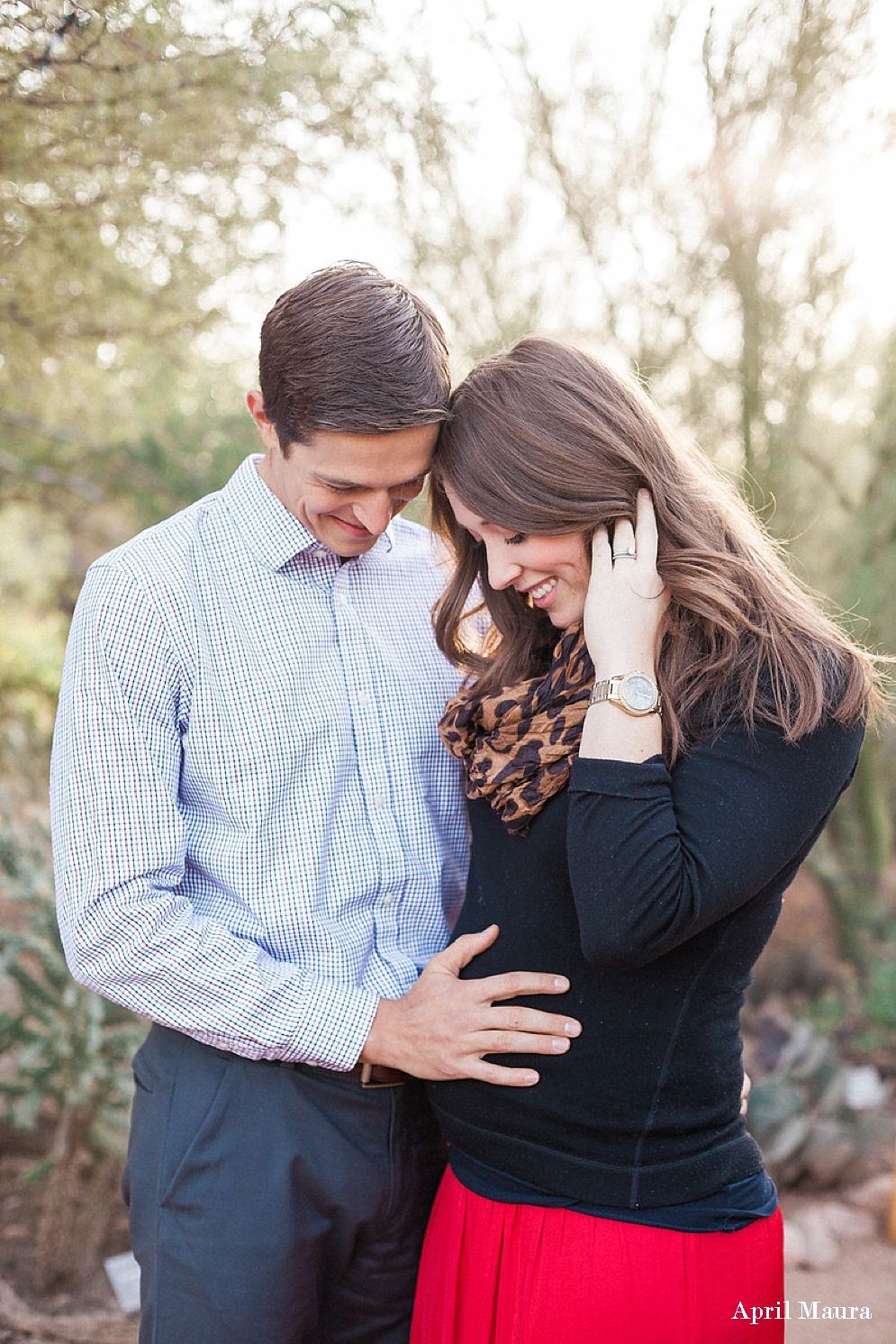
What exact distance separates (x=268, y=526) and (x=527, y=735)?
2.07 ft

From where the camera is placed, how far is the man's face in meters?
1.85

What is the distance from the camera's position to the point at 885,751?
5.90 m

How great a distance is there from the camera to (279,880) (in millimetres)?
1828

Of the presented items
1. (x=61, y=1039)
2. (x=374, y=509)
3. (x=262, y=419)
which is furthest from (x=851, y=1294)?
(x=262, y=419)

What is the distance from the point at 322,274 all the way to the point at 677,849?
1.13 meters

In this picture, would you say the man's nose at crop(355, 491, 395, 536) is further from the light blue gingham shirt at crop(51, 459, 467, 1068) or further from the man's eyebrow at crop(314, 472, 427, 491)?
the light blue gingham shirt at crop(51, 459, 467, 1068)

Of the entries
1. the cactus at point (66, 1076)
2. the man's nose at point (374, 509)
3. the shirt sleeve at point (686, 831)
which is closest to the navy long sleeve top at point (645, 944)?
the shirt sleeve at point (686, 831)

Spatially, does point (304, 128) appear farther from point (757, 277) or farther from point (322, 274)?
point (757, 277)

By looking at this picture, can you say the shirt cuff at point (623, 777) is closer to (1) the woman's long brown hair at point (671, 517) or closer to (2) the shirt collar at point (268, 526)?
(1) the woman's long brown hair at point (671, 517)

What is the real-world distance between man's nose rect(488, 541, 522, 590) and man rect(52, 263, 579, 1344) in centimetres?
22

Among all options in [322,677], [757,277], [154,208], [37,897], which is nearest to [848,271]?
[757,277]

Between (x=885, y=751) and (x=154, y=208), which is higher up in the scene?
(x=154, y=208)

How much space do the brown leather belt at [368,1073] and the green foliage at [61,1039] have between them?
1566mm

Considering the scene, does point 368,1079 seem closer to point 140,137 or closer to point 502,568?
point 502,568
